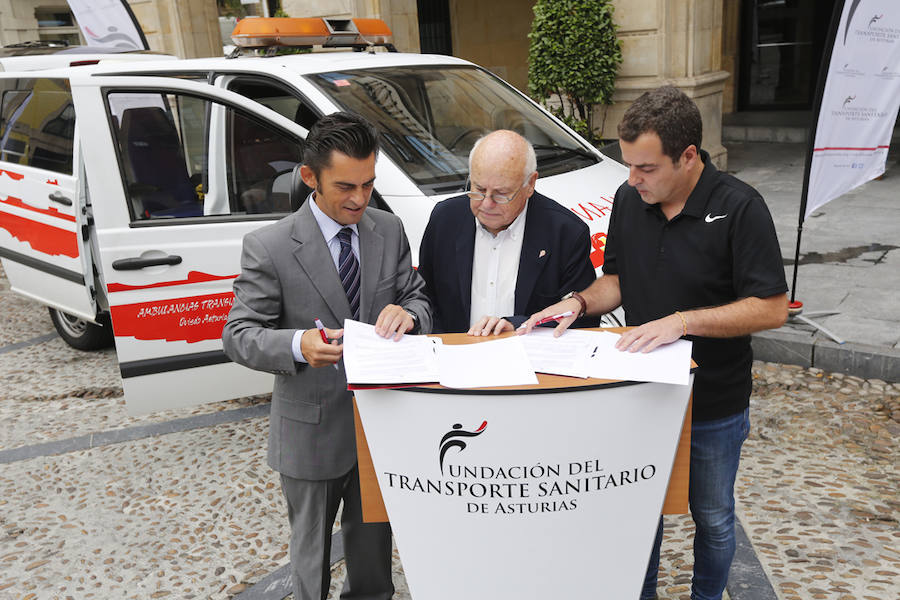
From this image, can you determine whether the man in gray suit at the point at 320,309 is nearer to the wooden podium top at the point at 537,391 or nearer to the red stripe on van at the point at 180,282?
the wooden podium top at the point at 537,391

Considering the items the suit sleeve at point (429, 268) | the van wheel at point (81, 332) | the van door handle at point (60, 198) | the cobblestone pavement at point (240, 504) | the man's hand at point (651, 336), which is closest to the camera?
the man's hand at point (651, 336)

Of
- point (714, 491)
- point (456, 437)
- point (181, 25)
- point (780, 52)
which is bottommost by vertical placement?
point (714, 491)

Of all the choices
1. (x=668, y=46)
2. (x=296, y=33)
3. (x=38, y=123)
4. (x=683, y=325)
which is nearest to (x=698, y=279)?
(x=683, y=325)

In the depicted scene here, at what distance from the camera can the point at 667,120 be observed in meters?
2.07

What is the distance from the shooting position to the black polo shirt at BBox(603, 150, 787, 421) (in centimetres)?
213

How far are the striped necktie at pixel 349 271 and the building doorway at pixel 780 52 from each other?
12378 millimetres

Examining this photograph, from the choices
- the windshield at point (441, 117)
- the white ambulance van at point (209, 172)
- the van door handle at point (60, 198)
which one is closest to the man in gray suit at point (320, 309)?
the white ambulance van at point (209, 172)

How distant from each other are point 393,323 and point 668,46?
8.28 metres

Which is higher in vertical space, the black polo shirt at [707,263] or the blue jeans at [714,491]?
the black polo shirt at [707,263]

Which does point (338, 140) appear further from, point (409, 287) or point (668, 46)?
point (668, 46)

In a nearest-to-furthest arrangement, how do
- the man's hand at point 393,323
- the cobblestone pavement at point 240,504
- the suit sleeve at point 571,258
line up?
the man's hand at point 393,323 < the suit sleeve at point 571,258 < the cobblestone pavement at point 240,504

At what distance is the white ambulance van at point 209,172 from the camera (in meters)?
3.79

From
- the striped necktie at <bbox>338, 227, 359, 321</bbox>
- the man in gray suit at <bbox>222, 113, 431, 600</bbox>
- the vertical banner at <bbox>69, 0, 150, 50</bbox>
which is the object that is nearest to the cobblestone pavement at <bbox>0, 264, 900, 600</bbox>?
the man in gray suit at <bbox>222, 113, 431, 600</bbox>

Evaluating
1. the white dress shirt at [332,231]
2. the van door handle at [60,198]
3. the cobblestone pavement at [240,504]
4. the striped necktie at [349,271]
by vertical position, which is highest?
the white dress shirt at [332,231]
